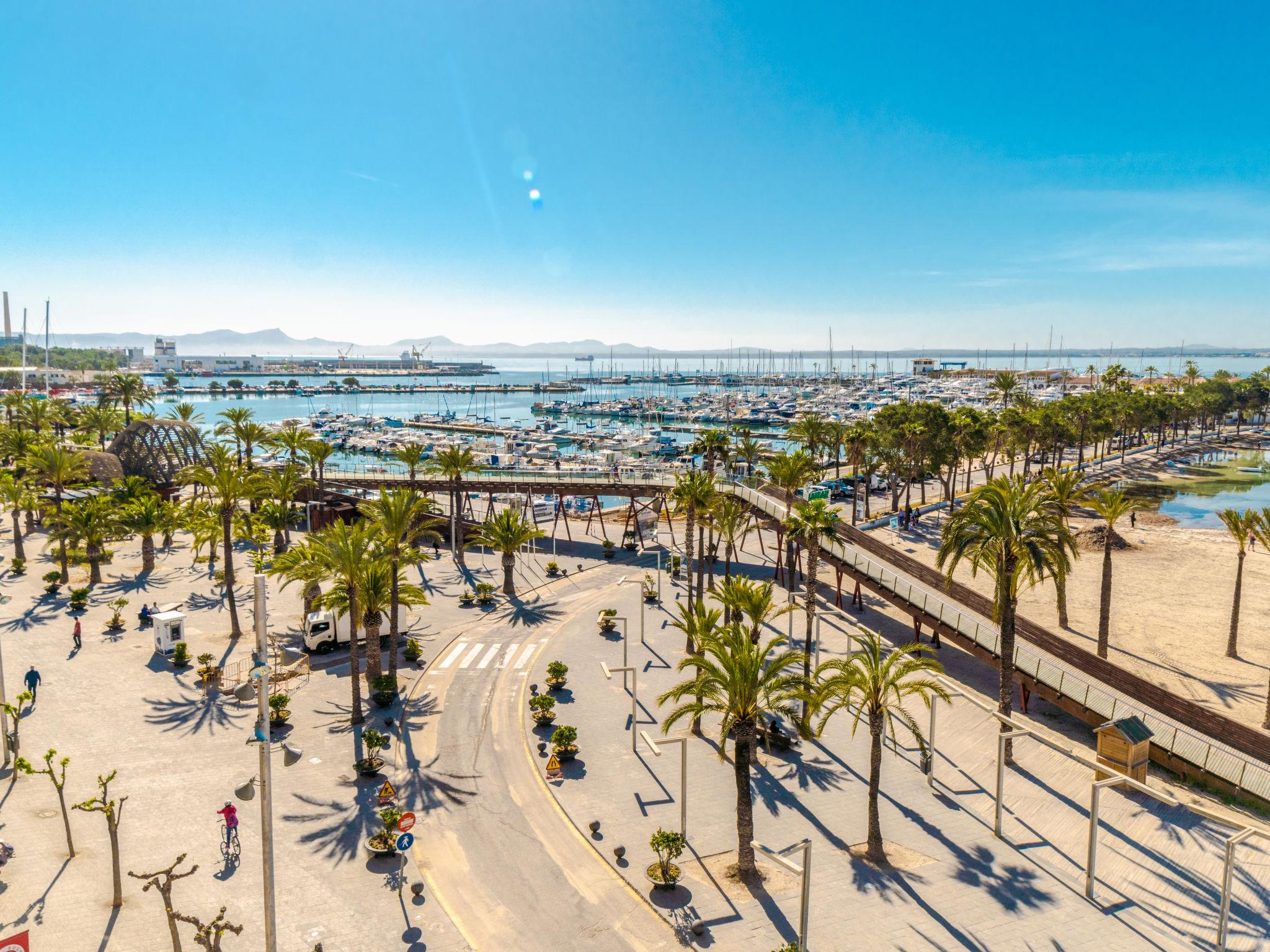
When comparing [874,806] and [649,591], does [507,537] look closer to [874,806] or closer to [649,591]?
[649,591]

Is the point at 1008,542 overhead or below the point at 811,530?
overhead

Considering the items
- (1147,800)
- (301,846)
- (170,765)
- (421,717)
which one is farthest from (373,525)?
(1147,800)

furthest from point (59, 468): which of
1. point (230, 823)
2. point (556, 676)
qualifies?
point (230, 823)

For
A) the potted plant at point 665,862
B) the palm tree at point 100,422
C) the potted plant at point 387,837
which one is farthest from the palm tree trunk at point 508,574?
the palm tree at point 100,422

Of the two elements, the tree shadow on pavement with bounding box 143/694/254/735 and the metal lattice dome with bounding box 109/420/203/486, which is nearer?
the tree shadow on pavement with bounding box 143/694/254/735

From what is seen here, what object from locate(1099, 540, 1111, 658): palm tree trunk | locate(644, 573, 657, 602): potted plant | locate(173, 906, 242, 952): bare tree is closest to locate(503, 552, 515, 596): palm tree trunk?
locate(644, 573, 657, 602): potted plant

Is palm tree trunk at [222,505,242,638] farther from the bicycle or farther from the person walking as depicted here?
the bicycle
